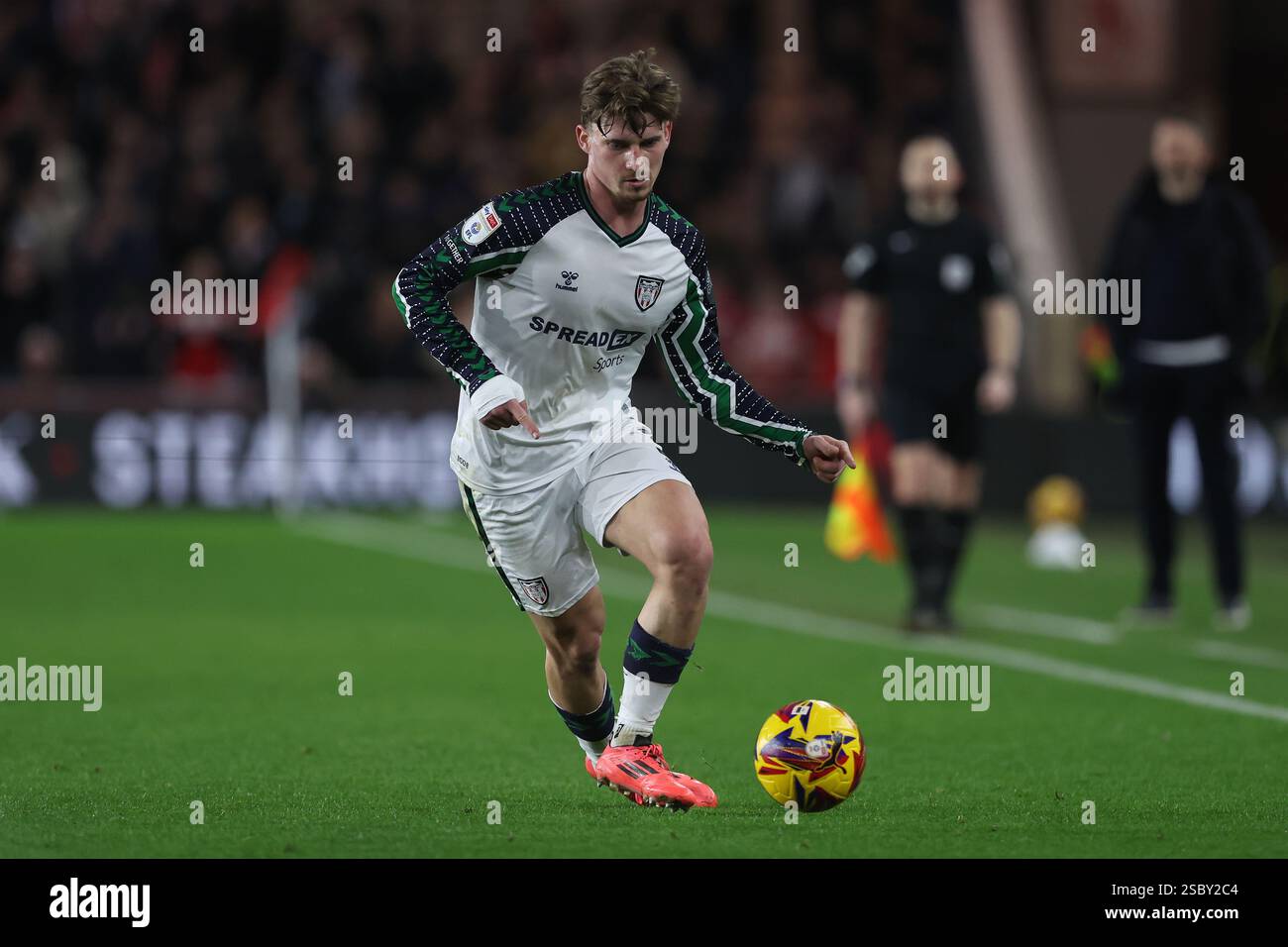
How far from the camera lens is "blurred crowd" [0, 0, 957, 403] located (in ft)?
63.9

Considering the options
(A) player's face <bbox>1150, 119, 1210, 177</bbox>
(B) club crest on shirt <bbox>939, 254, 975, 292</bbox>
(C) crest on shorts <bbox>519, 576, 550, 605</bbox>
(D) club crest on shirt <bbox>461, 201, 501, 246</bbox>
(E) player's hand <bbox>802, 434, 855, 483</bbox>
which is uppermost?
(A) player's face <bbox>1150, 119, 1210, 177</bbox>

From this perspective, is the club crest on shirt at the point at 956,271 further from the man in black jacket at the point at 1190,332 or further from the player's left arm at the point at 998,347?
the man in black jacket at the point at 1190,332

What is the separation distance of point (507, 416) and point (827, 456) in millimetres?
986

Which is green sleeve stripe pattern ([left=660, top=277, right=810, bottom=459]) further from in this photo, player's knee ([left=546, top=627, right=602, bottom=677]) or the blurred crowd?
the blurred crowd

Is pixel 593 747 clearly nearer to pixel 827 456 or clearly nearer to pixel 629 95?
pixel 827 456

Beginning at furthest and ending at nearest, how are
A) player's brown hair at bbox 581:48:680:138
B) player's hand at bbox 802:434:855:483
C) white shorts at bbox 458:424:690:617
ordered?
white shorts at bbox 458:424:690:617
player's hand at bbox 802:434:855:483
player's brown hair at bbox 581:48:680:138

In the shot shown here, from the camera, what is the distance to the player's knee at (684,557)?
6074 millimetres

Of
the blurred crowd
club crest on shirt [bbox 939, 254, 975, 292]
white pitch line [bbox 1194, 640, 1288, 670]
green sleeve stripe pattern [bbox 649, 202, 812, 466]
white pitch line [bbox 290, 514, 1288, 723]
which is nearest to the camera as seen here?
green sleeve stripe pattern [bbox 649, 202, 812, 466]

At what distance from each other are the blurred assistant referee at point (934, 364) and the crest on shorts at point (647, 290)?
458 cm

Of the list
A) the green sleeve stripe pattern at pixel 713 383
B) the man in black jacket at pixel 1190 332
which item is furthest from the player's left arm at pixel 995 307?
the green sleeve stripe pattern at pixel 713 383

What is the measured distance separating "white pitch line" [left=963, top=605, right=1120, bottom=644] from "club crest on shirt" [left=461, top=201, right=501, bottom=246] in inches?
210

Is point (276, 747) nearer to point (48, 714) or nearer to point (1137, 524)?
point (48, 714)

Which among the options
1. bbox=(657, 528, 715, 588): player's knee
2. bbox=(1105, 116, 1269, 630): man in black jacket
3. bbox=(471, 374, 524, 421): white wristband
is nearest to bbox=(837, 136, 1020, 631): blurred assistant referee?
bbox=(1105, 116, 1269, 630): man in black jacket
